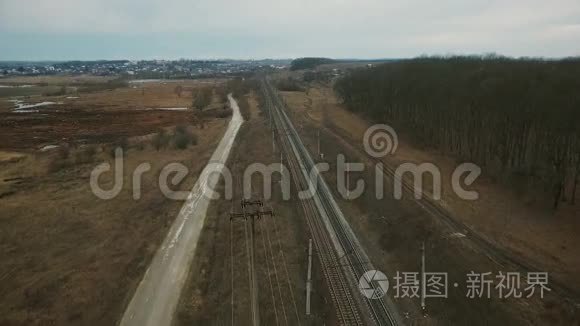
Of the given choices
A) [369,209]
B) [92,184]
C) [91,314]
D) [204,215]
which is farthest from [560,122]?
[92,184]

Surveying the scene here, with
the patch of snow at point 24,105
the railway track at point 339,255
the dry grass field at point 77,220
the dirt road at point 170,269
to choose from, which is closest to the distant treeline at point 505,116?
the railway track at point 339,255

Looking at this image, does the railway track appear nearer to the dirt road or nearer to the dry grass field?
the dirt road

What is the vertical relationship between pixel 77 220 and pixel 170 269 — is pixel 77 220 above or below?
above

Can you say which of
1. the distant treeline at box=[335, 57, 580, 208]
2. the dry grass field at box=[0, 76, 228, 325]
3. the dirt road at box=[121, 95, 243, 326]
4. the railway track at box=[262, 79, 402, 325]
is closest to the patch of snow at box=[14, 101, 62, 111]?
the dry grass field at box=[0, 76, 228, 325]

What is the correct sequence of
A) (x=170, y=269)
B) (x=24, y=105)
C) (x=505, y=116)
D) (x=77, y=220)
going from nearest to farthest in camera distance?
(x=170, y=269) < (x=77, y=220) < (x=505, y=116) < (x=24, y=105)

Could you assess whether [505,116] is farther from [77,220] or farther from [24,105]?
[24,105]

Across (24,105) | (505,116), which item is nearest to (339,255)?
(505,116)

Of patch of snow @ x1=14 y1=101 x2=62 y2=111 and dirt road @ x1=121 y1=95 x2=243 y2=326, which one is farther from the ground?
patch of snow @ x1=14 y1=101 x2=62 y2=111
